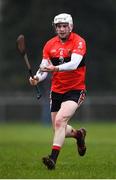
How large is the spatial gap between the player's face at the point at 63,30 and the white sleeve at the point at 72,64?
0.35 metres

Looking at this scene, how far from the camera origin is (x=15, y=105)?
40688mm

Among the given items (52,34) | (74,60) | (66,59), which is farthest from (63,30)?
(52,34)

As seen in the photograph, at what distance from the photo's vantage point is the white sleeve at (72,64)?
1412 centimetres

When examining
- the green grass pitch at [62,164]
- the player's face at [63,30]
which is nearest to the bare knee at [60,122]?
the green grass pitch at [62,164]

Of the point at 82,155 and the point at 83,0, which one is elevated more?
the point at 82,155

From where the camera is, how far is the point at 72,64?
14172 mm

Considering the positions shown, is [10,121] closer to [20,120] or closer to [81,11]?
[20,120]

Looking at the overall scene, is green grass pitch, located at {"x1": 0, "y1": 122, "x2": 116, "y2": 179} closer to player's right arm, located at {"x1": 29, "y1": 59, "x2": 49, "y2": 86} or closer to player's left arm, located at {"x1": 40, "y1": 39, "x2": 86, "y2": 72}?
player's right arm, located at {"x1": 29, "y1": 59, "x2": 49, "y2": 86}

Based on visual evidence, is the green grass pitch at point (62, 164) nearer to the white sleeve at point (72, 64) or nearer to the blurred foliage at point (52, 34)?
the white sleeve at point (72, 64)

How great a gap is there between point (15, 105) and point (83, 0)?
9.61m

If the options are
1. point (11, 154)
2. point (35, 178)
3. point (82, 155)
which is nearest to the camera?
point (35, 178)

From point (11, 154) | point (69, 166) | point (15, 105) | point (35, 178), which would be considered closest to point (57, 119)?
point (69, 166)

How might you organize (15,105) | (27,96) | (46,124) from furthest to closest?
(27,96), (15,105), (46,124)

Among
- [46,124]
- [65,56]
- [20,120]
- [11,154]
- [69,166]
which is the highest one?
[65,56]
